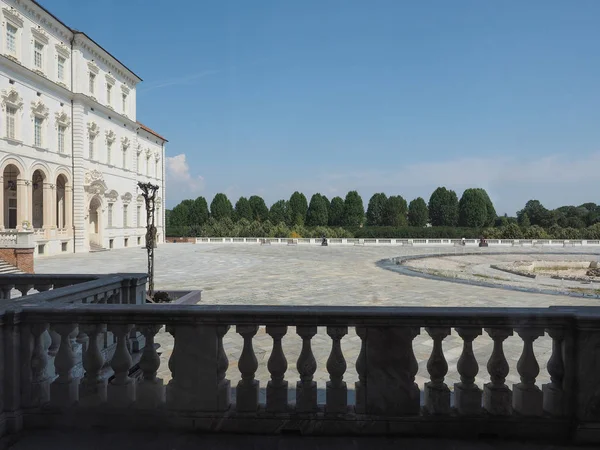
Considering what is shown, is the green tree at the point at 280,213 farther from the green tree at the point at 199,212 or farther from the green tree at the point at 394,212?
the green tree at the point at 394,212

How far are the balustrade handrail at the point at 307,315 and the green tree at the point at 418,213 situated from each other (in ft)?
229

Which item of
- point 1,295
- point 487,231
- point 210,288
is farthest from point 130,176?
point 487,231

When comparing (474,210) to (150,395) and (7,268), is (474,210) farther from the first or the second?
(150,395)

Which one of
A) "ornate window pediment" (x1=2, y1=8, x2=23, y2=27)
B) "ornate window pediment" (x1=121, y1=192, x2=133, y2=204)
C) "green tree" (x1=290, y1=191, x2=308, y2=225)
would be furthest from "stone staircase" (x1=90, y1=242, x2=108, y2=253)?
"green tree" (x1=290, y1=191, x2=308, y2=225)

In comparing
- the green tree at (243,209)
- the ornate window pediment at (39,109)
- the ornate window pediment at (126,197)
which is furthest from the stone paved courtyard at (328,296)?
the green tree at (243,209)

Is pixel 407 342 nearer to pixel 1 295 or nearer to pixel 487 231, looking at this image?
pixel 1 295

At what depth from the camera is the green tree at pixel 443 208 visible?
7012 cm

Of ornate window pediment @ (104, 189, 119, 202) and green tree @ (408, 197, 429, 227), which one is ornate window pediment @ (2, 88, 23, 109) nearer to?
ornate window pediment @ (104, 189, 119, 202)

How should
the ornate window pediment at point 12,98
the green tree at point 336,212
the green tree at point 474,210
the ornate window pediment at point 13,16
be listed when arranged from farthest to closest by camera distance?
the green tree at point 336,212 → the green tree at point 474,210 → the ornate window pediment at point 12,98 → the ornate window pediment at point 13,16

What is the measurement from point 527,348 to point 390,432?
1216 millimetres

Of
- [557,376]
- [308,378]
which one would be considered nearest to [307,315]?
[308,378]

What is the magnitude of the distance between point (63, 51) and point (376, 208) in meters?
55.2

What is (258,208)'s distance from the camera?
223 ft

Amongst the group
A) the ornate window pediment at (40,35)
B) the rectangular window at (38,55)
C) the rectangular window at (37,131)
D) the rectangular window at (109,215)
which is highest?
the ornate window pediment at (40,35)
